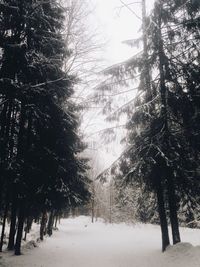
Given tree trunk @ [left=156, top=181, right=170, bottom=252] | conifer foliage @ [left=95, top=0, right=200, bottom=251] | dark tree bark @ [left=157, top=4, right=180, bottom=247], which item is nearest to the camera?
conifer foliage @ [left=95, top=0, right=200, bottom=251]

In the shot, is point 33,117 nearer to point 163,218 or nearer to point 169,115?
point 169,115

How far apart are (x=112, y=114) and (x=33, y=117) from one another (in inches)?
141

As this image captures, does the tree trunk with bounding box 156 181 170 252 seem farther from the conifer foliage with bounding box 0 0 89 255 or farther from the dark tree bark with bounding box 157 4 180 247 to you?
the conifer foliage with bounding box 0 0 89 255

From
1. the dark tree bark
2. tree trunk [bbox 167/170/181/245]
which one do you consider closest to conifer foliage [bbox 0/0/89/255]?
the dark tree bark

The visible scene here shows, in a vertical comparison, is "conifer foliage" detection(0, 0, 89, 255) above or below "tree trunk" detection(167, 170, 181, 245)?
above

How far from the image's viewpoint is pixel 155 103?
44.1 ft

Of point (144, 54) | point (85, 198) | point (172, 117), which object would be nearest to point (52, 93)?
point (144, 54)

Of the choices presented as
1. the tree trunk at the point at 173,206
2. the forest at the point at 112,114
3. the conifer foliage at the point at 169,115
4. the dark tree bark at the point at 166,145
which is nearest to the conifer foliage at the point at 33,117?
the forest at the point at 112,114

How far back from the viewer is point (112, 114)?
45.4 feet

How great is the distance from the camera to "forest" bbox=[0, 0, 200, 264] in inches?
461

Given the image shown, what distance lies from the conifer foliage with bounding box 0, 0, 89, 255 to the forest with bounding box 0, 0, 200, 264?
0.04 m

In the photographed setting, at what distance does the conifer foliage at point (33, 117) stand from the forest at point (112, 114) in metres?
0.04

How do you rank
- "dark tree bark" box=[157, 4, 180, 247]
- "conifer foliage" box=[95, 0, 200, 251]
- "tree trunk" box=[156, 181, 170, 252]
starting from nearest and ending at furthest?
"conifer foliage" box=[95, 0, 200, 251], "dark tree bark" box=[157, 4, 180, 247], "tree trunk" box=[156, 181, 170, 252]

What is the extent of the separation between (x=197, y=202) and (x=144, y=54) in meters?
6.87
